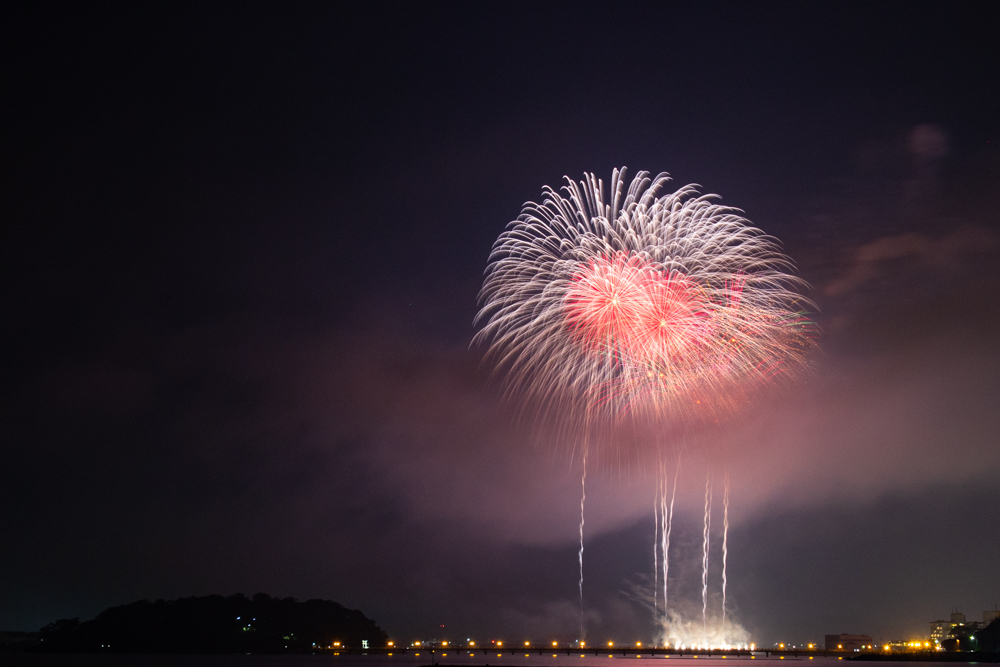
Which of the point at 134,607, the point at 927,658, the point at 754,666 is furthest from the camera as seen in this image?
the point at 134,607

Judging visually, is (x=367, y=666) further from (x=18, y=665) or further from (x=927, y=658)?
(x=927, y=658)

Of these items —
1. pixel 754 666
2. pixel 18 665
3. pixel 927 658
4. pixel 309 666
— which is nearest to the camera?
pixel 18 665

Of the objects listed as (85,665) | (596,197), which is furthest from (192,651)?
(596,197)

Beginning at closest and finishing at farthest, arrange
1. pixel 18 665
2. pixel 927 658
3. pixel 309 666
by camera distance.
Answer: pixel 18 665
pixel 309 666
pixel 927 658

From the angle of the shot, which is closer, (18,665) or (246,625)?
(18,665)

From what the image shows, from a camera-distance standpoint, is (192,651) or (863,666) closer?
(863,666)

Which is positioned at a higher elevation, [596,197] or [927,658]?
[596,197]

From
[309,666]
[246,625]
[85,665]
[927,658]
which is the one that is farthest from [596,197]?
[246,625]

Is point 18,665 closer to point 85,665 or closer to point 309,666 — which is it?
point 85,665

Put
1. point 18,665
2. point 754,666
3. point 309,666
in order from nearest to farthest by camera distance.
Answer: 1. point 18,665
2. point 309,666
3. point 754,666
